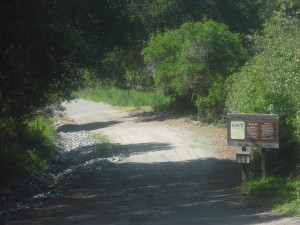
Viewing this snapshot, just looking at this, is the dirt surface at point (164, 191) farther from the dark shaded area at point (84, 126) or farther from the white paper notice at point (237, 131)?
the dark shaded area at point (84, 126)

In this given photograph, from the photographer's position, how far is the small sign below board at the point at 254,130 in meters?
15.7

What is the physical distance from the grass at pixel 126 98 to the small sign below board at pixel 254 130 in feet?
85.8

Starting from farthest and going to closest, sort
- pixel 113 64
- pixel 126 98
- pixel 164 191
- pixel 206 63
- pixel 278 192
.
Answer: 1. pixel 126 98
2. pixel 113 64
3. pixel 206 63
4. pixel 164 191
5. pixel 278 192

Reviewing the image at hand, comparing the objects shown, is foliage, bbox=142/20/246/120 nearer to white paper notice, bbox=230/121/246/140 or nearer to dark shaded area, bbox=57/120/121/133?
dark shaded area, bbox=57/120/121/133

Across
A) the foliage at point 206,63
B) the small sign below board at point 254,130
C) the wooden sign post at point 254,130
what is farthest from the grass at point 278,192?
the foliage at point 206,63

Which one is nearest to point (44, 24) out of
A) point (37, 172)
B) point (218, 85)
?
point (37, 172)

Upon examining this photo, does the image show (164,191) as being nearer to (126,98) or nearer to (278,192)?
(278,192)

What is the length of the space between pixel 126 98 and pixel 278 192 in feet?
127

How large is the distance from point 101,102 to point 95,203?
141ft

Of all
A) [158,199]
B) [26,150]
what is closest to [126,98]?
[26,150]

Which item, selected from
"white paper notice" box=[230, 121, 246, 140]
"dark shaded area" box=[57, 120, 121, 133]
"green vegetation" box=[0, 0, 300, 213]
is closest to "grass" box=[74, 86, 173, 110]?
"dark shaded area" box=[57, 120, 121, 133]

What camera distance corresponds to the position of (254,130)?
52.2 ft

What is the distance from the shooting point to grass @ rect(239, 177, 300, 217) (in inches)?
513

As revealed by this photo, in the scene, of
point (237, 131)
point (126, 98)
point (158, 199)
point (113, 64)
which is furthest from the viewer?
point (126, 98)
